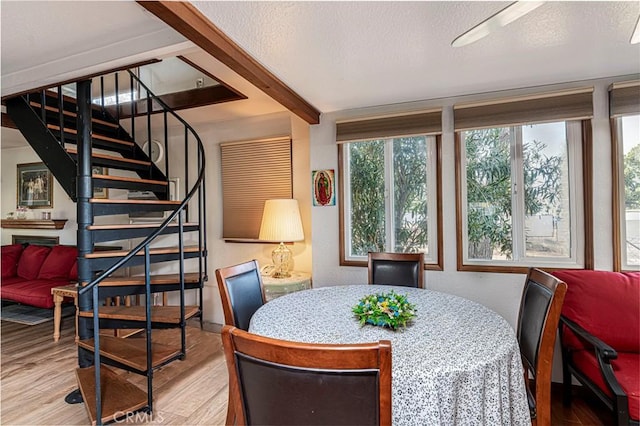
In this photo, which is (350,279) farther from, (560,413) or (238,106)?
(238,106)

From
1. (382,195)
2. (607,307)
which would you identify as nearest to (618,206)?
(607,307)

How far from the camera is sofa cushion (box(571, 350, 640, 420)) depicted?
5.12 ft

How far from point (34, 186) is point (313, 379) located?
628 cm

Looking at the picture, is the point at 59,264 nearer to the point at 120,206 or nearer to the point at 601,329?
the point at 120,206

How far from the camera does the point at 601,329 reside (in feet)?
6.67

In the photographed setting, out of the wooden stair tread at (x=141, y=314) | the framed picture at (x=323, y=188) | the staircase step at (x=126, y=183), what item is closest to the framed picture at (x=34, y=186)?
the staircase step at (x=126, y=183)

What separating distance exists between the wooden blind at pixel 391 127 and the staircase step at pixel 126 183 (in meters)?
1.85

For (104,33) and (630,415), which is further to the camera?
(104,33)

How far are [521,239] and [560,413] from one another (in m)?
1.20

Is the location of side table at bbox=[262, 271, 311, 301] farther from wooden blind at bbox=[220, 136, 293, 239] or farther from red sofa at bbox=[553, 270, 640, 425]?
red sofa at bbox=[553, 270, 640, 425]

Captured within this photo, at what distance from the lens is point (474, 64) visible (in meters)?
2.10

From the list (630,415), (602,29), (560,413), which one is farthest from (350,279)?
(602,29)

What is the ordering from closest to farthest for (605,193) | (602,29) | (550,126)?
(602,29)
(605,193)
(550,126)

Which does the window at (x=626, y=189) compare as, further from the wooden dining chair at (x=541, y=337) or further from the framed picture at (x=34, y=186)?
the framed picture at (x=34, y=186)
